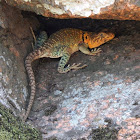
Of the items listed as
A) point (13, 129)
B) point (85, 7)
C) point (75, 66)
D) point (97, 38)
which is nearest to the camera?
point (13, 129)

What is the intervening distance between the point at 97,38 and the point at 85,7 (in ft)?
6.10

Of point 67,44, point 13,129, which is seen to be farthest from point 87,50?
point 13,129

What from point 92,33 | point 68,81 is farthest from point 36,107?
point 92,33

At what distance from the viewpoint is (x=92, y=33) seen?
203 inches

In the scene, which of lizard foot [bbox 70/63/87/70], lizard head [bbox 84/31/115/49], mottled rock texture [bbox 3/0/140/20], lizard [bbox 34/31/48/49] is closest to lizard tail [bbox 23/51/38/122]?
lizard [bbox 34/31/48/49]

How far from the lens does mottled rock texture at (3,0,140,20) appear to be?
304cm

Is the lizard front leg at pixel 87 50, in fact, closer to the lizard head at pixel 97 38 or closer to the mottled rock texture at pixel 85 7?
the lizard head at pixel 97 38

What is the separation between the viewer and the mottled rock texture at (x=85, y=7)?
9.97 ft

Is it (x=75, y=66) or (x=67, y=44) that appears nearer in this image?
(x=75, y=66)

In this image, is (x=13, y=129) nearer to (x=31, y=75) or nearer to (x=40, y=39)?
(x=31, y=75)

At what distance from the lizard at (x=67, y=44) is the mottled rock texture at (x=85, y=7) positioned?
1069mm

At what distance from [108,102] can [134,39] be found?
1.91m

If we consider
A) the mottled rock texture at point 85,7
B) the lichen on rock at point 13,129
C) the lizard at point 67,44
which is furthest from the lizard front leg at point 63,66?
the lichen on rock at point 13,129

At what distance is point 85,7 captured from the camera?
3146mm
